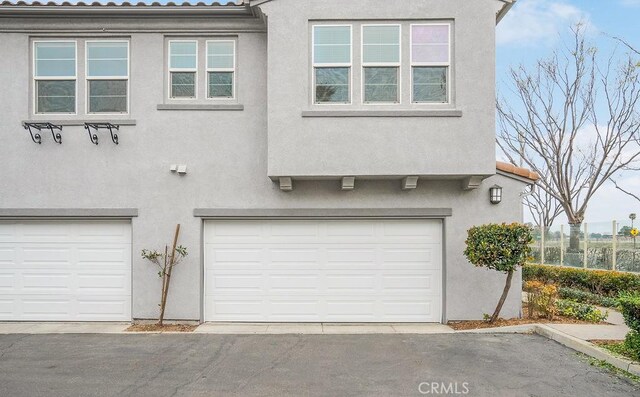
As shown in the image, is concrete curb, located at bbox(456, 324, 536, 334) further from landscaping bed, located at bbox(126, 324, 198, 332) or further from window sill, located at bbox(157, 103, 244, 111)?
window sill, located at bbox(157, 103, 244, 111)

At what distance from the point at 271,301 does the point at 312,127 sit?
3.63 metres

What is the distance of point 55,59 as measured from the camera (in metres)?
10.2

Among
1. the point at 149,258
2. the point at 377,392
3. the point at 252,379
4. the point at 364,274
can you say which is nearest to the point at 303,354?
the point at 252,379

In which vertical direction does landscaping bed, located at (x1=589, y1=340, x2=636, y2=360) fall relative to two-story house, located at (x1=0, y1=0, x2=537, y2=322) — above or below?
below

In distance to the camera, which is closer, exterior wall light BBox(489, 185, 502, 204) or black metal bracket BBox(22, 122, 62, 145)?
black metal bracket BBox(22, 122, 62, 145)

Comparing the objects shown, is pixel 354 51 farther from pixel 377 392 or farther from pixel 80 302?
pixel 80 302

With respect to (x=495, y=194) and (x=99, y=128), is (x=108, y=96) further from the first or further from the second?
(x=495, y=194)

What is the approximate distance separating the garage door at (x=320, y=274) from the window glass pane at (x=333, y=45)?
334cm

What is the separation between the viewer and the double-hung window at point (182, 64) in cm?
1019

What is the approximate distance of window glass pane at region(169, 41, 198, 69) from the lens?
1018cm

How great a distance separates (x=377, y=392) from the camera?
20.6 feet

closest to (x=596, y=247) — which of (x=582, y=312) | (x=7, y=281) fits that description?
(x=582, y=312)

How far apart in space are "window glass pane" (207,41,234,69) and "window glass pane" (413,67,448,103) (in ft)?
12.3

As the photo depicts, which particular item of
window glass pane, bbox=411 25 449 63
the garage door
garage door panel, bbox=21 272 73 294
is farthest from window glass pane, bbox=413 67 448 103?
garage door panel, bbox=21 272 73 294
